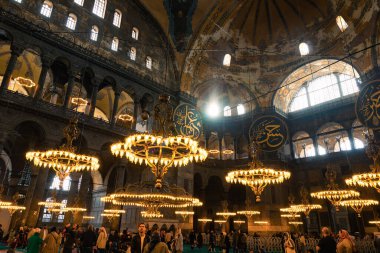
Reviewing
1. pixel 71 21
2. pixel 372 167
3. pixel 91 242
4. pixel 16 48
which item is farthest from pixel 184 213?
pixel 71 21

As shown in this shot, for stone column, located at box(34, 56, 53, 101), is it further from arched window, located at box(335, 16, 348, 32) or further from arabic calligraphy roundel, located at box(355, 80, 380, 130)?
arched window, located at box(335, 16, 348, 32)

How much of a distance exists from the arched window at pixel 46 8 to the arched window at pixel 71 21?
29.7 inches

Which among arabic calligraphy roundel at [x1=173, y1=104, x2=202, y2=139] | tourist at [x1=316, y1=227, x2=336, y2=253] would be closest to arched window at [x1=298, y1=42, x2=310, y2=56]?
arabic calligraphy roundel at [x1=173, y1=104, x2=202, y2=139]

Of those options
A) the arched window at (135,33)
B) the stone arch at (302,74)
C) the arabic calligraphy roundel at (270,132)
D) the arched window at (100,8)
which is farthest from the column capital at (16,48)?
the stone arch at (302,74)

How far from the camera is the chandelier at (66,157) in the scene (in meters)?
6.96

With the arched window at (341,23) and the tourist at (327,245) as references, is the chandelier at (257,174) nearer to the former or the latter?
the tourist at (327,245)

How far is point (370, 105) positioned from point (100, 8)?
13.2 meters

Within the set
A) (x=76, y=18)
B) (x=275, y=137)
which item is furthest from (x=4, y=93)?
(x=275, y=137)

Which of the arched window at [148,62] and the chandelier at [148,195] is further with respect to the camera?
the arched window at [148,62]

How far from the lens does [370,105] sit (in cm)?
1068

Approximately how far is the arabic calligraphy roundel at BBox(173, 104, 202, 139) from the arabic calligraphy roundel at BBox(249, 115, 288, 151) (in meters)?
2.80

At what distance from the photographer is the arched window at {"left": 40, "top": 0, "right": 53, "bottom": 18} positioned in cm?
1067

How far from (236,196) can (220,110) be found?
5.86 metres

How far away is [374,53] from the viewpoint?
12.5 m
